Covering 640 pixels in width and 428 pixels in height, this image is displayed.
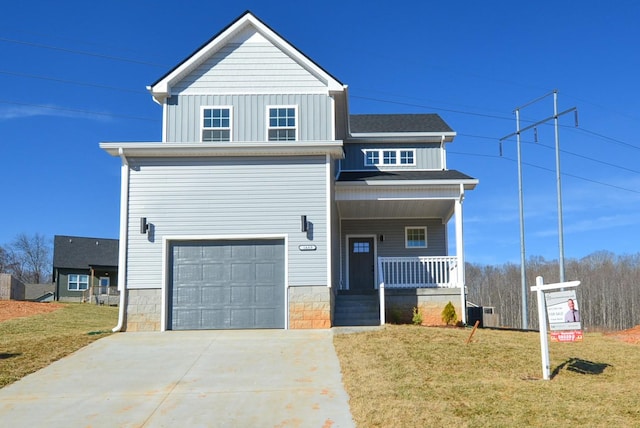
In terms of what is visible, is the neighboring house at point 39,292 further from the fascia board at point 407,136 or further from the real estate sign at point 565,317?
the real estate sign at point 565,317

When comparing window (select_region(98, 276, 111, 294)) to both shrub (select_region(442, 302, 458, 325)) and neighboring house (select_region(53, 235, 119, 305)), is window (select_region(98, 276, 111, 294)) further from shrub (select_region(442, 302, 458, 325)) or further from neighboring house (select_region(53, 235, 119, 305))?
shrub (select_region(442, 302, 458, 325))

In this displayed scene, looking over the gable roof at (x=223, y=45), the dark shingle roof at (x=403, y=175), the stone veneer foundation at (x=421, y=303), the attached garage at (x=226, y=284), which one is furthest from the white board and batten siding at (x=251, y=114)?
the stone veneer foundation at (x=421, y=303)

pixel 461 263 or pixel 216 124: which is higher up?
pixel 216 124

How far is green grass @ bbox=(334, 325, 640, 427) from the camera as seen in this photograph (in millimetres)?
6578

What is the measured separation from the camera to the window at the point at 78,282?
4234cm

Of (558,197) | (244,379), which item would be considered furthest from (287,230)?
(558,197)

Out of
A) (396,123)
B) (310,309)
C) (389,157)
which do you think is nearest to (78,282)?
(396,123)

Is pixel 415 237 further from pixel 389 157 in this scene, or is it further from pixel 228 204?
pixel 228 204

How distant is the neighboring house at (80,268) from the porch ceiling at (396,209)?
88.1ft

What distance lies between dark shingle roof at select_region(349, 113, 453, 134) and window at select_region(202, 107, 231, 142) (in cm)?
648

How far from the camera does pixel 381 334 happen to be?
1217 cm

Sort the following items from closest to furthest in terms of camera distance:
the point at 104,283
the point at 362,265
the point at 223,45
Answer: the point at 223,45 < the point at 362,265 < the point at 104,283

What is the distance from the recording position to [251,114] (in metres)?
15.7

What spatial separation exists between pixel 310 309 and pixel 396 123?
10.2m
